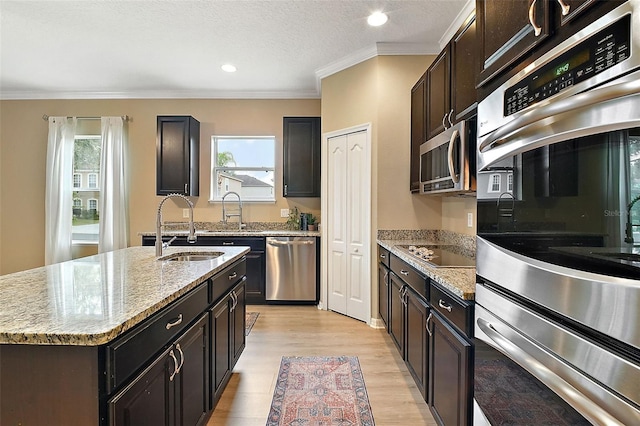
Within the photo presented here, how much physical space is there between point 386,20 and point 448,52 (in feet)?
2.93

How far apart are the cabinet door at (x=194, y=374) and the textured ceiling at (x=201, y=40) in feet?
8.34

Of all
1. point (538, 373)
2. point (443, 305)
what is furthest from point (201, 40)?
point (538, 373)

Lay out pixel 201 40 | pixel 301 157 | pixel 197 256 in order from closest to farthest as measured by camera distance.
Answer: pixel 197 256 → pixel 201 40 → pixel 301 157

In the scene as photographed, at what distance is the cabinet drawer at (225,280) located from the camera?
1807mm

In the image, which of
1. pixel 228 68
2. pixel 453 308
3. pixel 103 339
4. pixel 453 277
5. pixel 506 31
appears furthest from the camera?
pixel 228 68

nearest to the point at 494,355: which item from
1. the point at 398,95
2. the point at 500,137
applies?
the point at 500,137

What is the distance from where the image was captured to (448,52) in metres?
2.26

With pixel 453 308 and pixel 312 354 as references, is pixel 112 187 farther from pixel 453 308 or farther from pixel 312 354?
A: pixel 453 308

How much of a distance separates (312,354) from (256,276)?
5.35 feet

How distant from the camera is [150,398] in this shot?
3.70 feet

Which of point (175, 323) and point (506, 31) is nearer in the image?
point (506, 31)

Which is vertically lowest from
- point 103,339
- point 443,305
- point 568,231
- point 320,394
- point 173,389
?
point 320,394

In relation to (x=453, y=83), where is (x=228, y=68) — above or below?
above

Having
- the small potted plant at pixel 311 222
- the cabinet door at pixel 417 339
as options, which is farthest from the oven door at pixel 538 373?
the small potted plant at pixel 311 222
